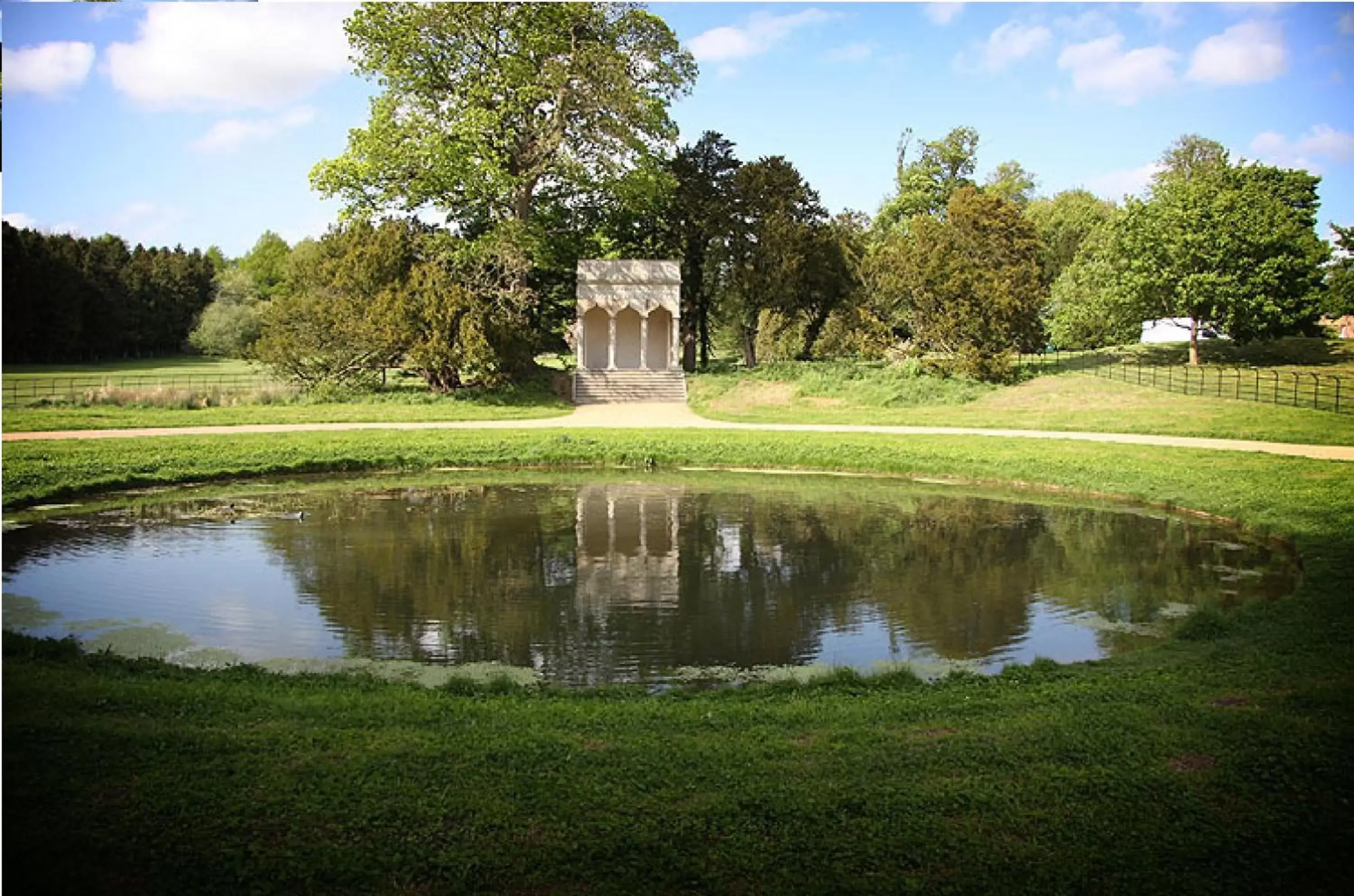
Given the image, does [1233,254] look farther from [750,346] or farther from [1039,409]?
[750,346]

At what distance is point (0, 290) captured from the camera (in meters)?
4.23

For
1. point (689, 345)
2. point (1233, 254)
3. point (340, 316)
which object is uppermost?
point (1233, 254)

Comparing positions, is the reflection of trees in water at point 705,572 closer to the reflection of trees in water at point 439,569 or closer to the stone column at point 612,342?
the reflection of trees in water at point 439,569

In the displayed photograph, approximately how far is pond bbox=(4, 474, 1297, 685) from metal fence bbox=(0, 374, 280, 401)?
1913cm

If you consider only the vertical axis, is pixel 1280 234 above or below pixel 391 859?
above

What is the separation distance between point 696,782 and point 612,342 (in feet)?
122

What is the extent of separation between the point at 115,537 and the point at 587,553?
22.3ft

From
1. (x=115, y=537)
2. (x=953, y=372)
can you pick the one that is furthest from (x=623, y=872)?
(x=953, y=372)

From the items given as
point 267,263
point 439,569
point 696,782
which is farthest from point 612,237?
point 267,263

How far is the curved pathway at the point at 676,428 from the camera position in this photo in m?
22.9

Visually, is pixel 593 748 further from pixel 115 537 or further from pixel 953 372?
pixel 953 372

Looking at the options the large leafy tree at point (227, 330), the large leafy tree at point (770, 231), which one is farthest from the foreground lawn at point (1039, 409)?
A: the large leafy tree at point (227, 330)

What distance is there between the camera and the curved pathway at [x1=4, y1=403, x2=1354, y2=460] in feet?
75.0

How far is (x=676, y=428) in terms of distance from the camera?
92.2ft
